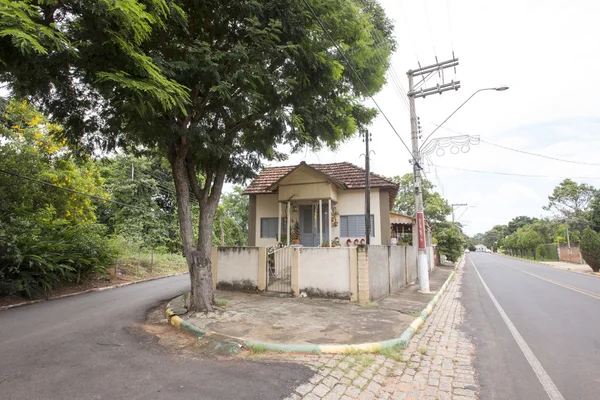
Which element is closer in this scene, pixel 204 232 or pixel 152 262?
pixel 204 232

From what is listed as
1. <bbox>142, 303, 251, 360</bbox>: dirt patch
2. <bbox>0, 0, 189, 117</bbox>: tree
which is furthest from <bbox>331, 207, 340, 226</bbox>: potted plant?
<bbox>0, 0, 189, 117</bbox>: tree

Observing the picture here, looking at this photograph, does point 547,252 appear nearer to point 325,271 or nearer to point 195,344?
point 325,271

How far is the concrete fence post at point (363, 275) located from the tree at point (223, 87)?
3364mm

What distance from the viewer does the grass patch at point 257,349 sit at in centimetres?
512

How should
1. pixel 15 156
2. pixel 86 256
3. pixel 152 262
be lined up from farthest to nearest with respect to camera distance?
pixel 152 262 → pixel 86 256 → pixel 15 156

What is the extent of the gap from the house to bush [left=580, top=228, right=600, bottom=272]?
18565 mm

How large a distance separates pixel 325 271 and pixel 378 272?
1782 millimetres

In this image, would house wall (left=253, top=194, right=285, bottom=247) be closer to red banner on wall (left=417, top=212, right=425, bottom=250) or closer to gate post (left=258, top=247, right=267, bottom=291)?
gate post (left=258, top=247, right=267, bottom=291)

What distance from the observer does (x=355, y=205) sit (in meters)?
14.4

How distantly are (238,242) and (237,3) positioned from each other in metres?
30.5

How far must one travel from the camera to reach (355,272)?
30.1 feet

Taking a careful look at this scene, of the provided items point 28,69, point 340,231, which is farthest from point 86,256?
point 340,231

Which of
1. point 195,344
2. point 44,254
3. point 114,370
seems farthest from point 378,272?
point 44,254

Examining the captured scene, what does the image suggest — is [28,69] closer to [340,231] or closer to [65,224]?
[65,224]
